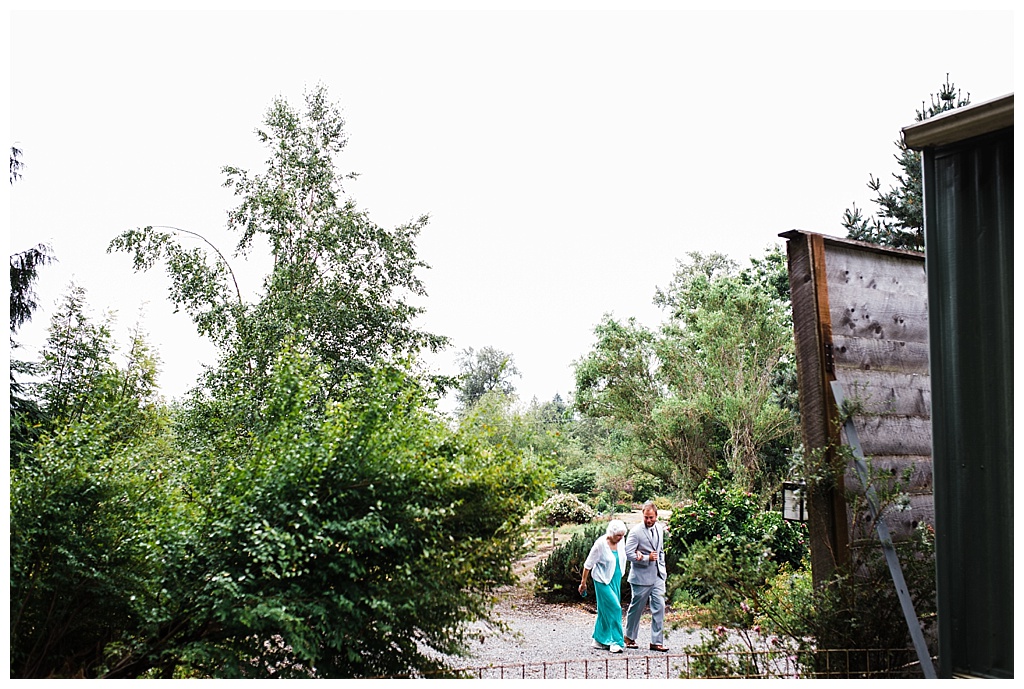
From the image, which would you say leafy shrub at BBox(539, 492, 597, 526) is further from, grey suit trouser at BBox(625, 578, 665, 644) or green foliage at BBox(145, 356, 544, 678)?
green foliage at BBox(145, 356, 544, 678)

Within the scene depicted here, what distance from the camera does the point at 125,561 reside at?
2.49 m

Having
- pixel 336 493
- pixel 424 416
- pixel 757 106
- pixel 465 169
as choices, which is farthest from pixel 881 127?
pixel 336 493

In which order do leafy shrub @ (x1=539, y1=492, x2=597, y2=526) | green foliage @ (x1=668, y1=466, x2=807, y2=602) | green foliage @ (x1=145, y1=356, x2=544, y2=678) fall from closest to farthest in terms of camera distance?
green foliage @ (x1=145, y1=356, x2=544, y2=678), green foliage @ (x1=668, y1=466, x2=807, y2=602), leafy shrub @ (x1=539, y1=492, x2=597, y2=526)

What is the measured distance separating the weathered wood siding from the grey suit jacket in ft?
5.84

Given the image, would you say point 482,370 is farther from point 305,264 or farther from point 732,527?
point 732,527

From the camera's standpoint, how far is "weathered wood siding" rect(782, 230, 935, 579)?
7.89ft

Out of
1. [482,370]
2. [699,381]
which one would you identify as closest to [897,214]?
[699,381]

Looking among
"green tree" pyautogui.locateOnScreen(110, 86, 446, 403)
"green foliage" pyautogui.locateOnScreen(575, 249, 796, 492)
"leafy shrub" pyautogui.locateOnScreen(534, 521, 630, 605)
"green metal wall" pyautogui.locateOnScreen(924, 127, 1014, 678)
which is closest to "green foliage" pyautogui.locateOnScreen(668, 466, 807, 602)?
"leafy shrub" pyautogui.locateOnScreen(534, 521, 630, 605)

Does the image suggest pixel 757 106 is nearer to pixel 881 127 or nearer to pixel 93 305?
pixel 881 127

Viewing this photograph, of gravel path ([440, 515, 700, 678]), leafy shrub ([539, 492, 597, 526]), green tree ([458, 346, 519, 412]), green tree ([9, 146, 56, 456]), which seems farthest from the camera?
green tree ([458, 346, 519, 412])

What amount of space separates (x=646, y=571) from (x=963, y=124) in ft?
9.95

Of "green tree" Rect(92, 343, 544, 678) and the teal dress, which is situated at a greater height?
"green tree" Rect(92, 343, 544, 678)

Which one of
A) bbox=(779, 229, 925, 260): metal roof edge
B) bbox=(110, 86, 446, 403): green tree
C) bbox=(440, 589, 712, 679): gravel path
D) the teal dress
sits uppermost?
bbox=(110, 86, 446, 403): green tree

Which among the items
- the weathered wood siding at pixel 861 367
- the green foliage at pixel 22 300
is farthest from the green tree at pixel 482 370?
the weathered wood siding at pixel 861 367
